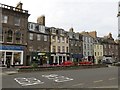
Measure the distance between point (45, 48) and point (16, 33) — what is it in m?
11.2

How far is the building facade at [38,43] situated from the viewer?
50375mm

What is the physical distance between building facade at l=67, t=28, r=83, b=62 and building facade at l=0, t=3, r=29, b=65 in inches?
799

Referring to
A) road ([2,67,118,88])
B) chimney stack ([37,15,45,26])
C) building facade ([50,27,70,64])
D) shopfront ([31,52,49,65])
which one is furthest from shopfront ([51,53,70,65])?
road ([2,67,118,88])

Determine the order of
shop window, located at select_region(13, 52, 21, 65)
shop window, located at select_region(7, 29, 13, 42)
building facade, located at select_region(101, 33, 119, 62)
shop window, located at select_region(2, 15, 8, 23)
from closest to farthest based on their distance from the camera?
shop window, located at select_region(2, 15, 8, 23), shop window, located at select_region(7, 29, 13, 42), shop window, located at select_region(13, 52, 21, 65), building facade, located at select_region(101, 33, 119, 62)

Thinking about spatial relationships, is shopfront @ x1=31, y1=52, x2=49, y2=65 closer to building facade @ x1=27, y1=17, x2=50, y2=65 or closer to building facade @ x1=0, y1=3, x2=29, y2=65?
building facade @ x1=27, y1=17, x2=50, y2=65

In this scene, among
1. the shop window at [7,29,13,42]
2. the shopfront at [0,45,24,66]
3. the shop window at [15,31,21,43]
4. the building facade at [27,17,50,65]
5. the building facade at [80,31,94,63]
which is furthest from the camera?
the building facade at [80,31,94,63]

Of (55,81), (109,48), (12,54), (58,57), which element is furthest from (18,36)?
(109,48)

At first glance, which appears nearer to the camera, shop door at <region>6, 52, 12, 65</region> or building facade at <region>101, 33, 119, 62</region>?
shop door at <region>6, 52, 12, 65</region>

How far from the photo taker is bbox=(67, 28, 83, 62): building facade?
2506 inches

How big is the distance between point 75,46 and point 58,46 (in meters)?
8.61

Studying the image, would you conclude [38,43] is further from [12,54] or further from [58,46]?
[12,54]

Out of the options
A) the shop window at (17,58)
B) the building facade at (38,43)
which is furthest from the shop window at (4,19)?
the building facade at (38,43)

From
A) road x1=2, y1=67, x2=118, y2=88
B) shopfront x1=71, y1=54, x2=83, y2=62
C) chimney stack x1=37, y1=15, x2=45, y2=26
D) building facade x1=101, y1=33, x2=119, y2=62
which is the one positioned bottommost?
road x1=2, y1=67, x2=118, y2=88

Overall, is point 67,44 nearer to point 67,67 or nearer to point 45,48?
point 45,48
